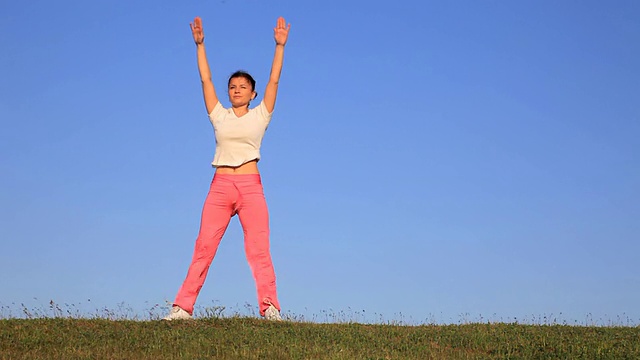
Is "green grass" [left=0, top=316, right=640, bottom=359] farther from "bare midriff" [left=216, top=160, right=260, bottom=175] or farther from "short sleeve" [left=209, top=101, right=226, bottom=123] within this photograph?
"short sleeve" [left=209, top=101, right=226, bottom=123]

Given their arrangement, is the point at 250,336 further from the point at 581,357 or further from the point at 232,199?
the point at 581,357

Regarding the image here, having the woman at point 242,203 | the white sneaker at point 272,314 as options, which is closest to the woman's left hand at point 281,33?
the woman at point 242,203

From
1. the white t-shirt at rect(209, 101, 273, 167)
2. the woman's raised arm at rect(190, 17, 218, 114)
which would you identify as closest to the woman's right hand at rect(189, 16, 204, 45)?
the woman's raised arm at rect(190, 17, 218, 114)

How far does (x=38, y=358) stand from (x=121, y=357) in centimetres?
112

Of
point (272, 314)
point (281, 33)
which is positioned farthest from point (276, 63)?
point (272, 314)

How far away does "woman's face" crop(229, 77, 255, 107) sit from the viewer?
570 inches

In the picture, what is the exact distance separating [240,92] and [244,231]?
A: 7.86 feet

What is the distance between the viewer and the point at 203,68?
1458 centimetres

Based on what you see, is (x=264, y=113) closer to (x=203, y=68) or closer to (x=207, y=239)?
(x=203, y=68)

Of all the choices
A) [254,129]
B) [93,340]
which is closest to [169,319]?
[93,340]

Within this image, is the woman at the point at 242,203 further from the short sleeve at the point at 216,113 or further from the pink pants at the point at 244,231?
the short sleeve at the point at 216,113

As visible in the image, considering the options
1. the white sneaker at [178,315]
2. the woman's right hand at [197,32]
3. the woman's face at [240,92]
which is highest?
the woman's right hand at [197,32]

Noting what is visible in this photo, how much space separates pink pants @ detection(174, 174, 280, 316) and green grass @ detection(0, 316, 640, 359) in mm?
503

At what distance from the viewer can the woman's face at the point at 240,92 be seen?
14484 mm
